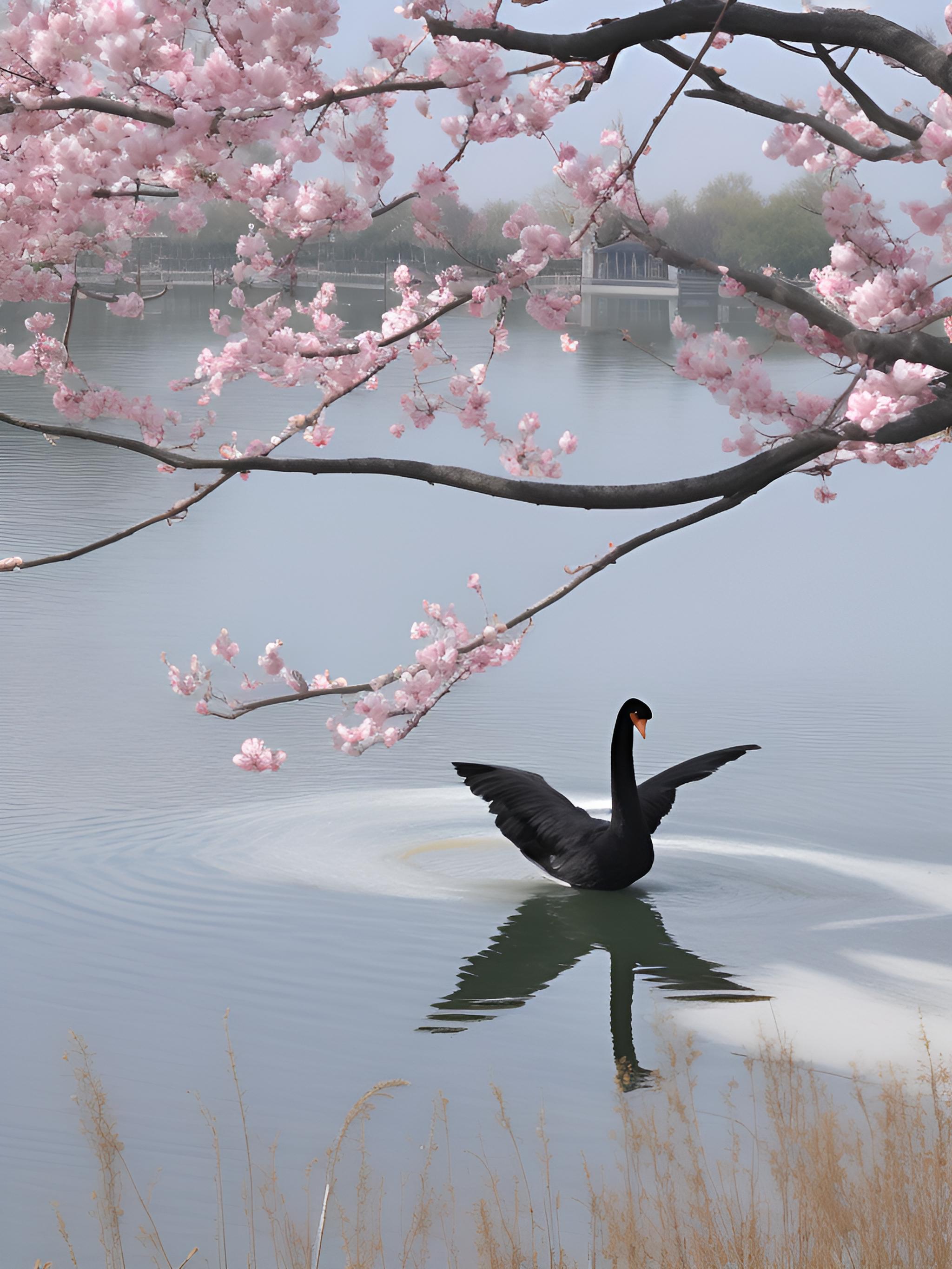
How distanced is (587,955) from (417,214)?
335 cm

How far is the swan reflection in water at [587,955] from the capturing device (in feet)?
18.9

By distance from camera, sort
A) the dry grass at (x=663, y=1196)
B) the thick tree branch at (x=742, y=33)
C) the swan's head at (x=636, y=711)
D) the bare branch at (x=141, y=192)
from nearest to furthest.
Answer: the dry grass at (x=663, y=1196) → the thick tree branch at (x=742, y=33) → the bare branch at (x=141, y=192) → the swan's head at (x=636, y=711)

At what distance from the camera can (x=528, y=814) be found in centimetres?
718

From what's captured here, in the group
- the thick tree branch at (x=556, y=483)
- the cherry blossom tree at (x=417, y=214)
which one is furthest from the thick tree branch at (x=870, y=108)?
the thick tree branch at (x=556, y=483)

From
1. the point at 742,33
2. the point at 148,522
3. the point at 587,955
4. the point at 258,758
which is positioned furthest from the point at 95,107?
the point at 587,955

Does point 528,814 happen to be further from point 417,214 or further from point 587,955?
point 417,214

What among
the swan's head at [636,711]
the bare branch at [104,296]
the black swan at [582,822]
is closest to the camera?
the bare branch at [104,296]

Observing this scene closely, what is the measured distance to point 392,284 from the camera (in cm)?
589

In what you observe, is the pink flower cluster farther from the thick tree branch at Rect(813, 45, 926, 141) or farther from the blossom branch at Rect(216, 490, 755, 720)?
the thick tree branch at Rect(813, 45, 926, 141)

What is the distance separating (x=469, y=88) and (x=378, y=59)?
0.38 metres

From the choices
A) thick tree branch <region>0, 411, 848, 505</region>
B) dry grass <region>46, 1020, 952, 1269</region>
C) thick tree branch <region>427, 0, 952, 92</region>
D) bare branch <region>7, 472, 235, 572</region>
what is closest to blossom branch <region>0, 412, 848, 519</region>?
thick tree branch <region>0, 411, 848, 505</region>

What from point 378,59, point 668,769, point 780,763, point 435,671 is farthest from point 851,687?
point 378,59

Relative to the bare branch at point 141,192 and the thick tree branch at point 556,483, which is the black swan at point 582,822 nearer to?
the thick tree branch at point 556,483

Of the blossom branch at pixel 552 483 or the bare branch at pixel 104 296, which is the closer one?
the blossom branch at pixel 552 483
